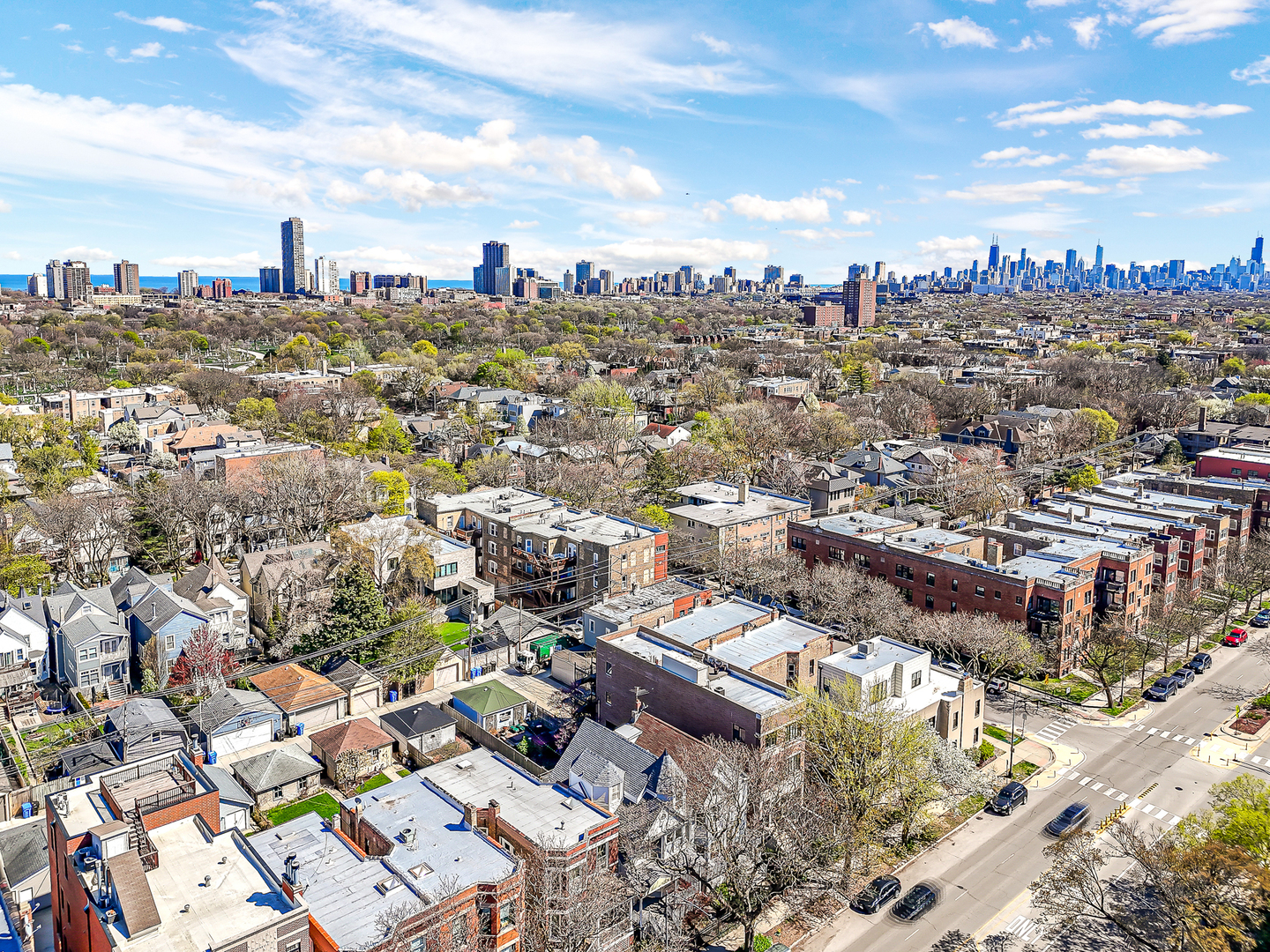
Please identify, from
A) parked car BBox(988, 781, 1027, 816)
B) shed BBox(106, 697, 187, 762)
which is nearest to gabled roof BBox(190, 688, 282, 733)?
A: shed BBox(106, 697, 187, 762)

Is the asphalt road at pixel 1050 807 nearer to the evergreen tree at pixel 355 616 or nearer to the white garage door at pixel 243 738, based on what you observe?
the white garage door at pixel 243 738

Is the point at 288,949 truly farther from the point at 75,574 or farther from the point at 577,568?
the point at 75,574

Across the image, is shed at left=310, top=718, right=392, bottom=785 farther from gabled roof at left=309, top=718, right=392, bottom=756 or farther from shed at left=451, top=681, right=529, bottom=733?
shed at left=451, top=681, right=529, bottom=733

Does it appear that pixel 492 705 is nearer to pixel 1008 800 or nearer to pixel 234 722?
pixel 234 722

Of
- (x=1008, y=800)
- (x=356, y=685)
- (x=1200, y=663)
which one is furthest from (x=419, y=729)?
(x=1200, y=663)

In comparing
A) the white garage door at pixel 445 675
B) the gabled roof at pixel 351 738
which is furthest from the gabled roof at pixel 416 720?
Answer: the white garage door at pixel 445 675

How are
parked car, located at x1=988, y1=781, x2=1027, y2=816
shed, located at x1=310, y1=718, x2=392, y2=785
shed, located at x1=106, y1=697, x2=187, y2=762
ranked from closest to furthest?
parked car, located at x1=988, y1=781, x2=1027, y2=816, shed, located at x1=106, y1=697, x2=187, y2=762, shed, located at x1=310, y1=718, x2=392, y2=785
